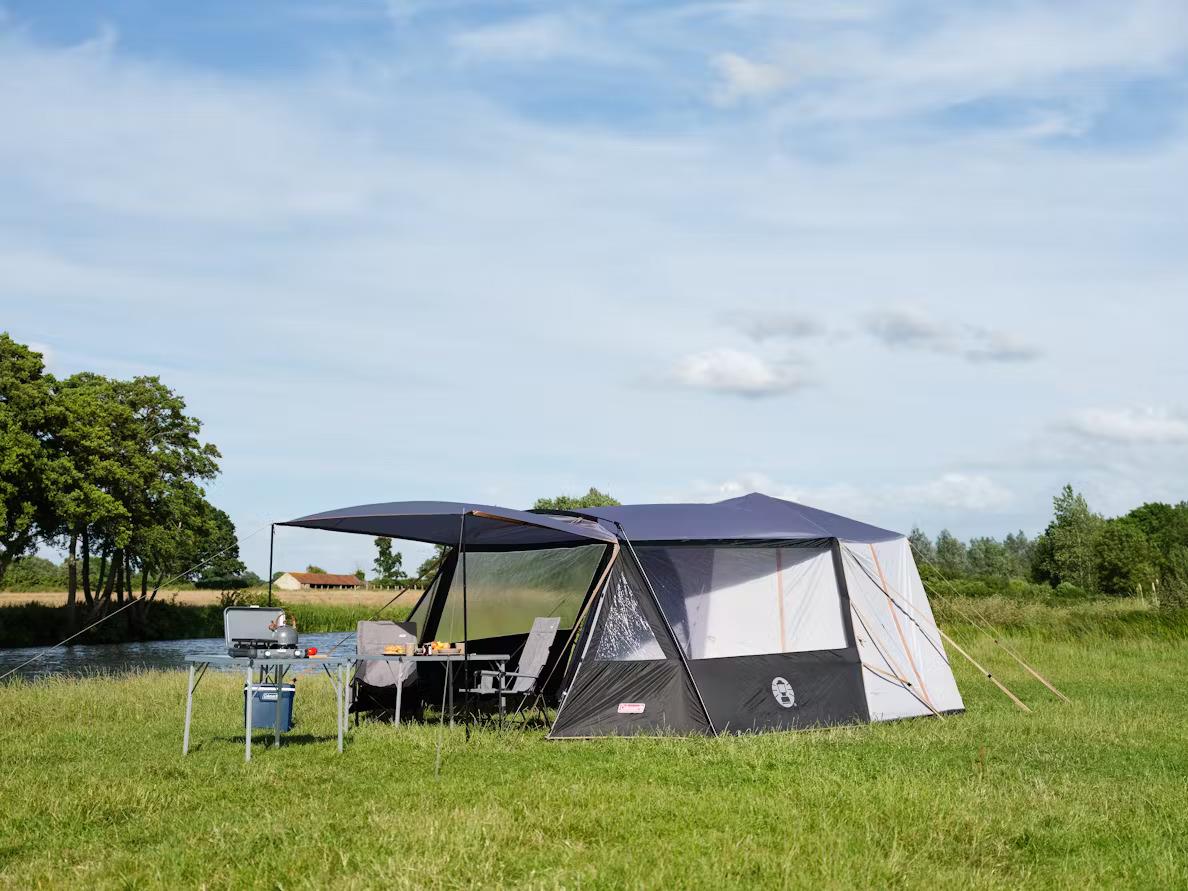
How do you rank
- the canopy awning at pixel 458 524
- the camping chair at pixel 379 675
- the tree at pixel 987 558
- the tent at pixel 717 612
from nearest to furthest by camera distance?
the canopy awning at pixel 458 524, the tent at pixel 717 612, the camping chair at pixel 379 675, the tree at pixel 987 558

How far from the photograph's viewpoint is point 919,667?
10.4m

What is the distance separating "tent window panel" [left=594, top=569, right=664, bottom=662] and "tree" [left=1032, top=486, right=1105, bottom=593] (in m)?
42.9

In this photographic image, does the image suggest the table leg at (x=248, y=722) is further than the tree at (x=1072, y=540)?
No

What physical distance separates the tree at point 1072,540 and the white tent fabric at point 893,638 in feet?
132

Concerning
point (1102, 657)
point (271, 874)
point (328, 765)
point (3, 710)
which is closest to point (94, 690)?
point (3, 710)

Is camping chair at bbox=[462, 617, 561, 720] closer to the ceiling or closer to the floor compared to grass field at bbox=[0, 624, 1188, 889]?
closer to the ceiling

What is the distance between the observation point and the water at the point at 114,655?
69.4 feet

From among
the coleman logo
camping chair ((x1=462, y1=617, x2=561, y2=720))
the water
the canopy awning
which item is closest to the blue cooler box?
the canopy awning

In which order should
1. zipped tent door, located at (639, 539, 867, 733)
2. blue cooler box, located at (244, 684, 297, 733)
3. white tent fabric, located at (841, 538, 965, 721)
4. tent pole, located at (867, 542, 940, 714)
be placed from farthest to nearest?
1. tent pole, located at (867, 542, 940, 714)
2. white tent fabric, located at (841, 538, 965, 721)
3. zipped tent door, located at (639, 539, 867, 733)
4. blue cooler box, located at (244, 684, 297, 733)

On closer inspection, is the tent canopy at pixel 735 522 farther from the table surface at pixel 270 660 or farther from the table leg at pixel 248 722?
the table leg at pixel 248 722

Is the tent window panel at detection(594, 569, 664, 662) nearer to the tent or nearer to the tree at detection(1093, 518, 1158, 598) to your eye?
the tent

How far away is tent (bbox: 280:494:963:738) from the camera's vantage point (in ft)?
29.3

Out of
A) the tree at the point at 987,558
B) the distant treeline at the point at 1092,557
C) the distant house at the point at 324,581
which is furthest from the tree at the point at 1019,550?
the distant house at the point at 324,581

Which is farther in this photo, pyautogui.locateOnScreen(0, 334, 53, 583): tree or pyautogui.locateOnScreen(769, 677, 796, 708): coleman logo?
pyautogui.locateOnScreen(0, 334, 53, 583): tree
